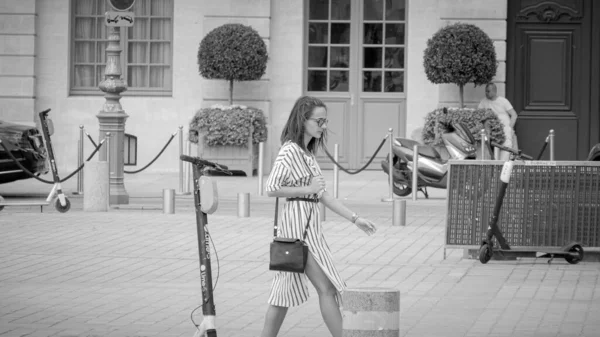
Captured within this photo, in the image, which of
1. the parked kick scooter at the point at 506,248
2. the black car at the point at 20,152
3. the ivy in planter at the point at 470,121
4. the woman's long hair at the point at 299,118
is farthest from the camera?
the ivy in planter at the point at 470,121

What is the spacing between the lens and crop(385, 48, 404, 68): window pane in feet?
76.4

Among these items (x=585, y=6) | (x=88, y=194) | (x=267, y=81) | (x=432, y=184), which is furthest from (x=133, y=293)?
(x=585, y=6)

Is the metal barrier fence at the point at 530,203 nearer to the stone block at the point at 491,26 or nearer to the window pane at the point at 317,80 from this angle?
the stone block at the point at 491,26

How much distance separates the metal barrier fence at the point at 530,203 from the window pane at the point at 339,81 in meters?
11.9

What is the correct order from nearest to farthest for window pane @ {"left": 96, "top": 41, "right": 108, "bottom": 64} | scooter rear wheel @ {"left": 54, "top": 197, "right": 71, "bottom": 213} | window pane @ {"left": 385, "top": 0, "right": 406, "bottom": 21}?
scooter rear wheel @ {"left": 54, "top": 197, "right": 71, "bottom": 213} < window pane @ {"left": 385, "top": 0, "right": 406, "bottom": 21} < window pane @ {"left": 96, "top": 41, "right": 108, "bottom": 64}

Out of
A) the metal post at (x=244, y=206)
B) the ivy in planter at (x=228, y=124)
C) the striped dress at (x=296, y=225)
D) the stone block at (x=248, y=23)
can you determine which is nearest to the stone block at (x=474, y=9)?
the stone block at (x=248, y=23)

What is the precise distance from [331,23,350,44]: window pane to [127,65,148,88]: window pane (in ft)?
11.9

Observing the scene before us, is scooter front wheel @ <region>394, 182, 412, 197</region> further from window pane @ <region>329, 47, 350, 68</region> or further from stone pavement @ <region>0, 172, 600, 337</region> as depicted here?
window pane @ <region>329, 47, 350, 68</region>

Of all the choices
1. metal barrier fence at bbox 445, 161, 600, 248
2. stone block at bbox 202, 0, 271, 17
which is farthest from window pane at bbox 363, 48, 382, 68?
metal barrier fence at bbox 445, 161, 600, 248

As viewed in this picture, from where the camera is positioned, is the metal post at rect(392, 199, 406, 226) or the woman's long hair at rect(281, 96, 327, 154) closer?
the woman's long hair at rect(281, 96, 327, 154)

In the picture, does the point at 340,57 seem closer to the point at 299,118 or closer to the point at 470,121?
the point at 470,121

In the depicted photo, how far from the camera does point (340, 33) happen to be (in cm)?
2338

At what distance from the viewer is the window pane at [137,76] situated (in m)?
23.6

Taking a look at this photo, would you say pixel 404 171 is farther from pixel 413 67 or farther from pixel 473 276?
pixel 473 276
